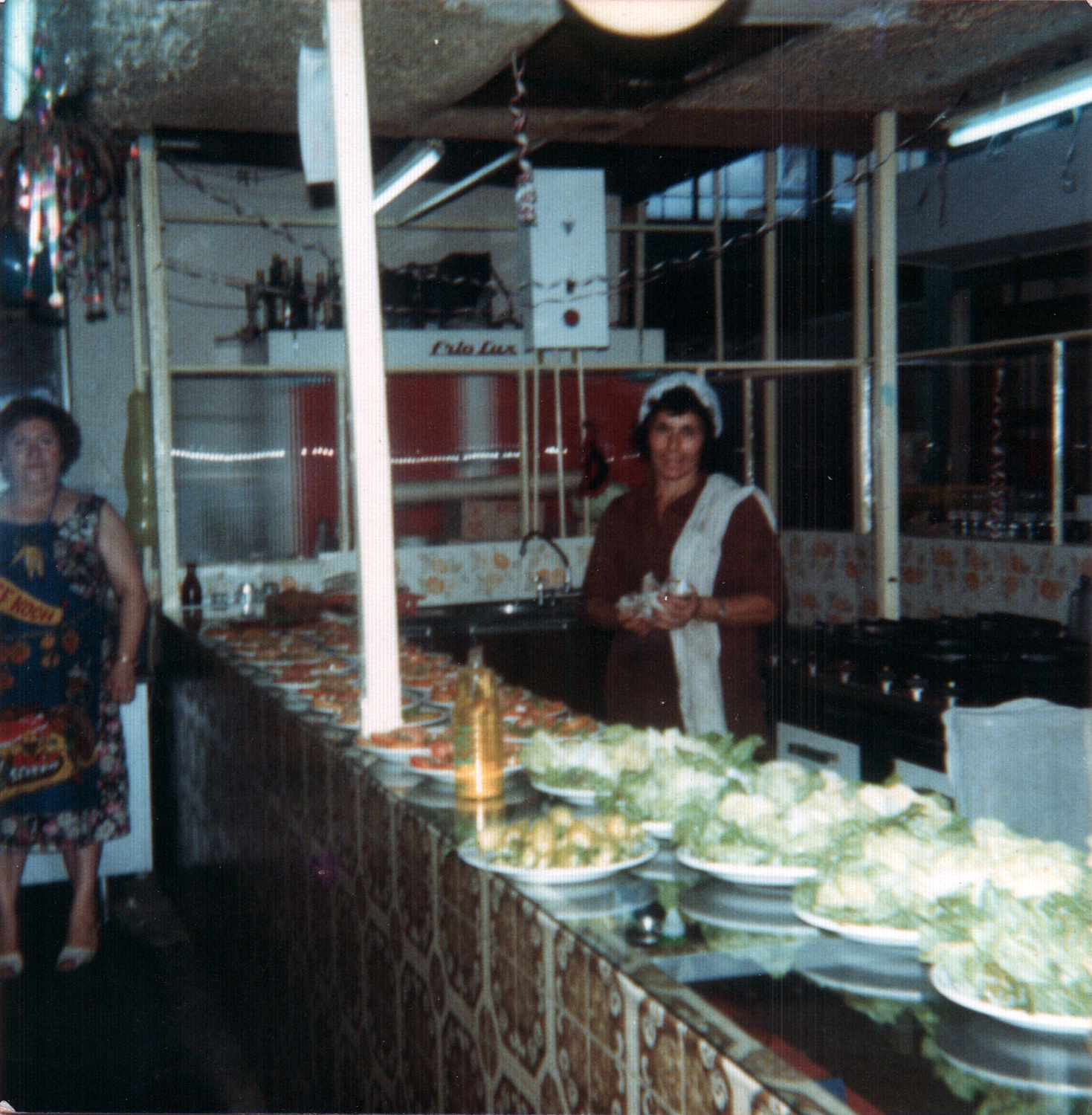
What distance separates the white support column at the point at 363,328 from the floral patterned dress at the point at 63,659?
1.92 meters

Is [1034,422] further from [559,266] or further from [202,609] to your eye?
[202,609]

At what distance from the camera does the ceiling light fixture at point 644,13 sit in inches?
75.7

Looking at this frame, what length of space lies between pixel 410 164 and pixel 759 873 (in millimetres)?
4939

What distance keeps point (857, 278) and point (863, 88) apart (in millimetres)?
1675

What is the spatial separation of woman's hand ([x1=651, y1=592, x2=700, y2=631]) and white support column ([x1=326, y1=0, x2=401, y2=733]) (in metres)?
1.02

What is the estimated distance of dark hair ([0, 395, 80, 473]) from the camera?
149 inches

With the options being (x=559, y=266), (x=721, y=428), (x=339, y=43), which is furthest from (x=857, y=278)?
(x=339, y=43)

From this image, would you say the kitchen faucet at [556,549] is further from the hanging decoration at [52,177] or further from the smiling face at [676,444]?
the hanging decoration at [52,177]

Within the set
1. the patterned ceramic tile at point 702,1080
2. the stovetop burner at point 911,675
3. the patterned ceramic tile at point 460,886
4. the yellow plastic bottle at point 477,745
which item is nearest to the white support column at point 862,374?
the stovetop burner at point 911,675

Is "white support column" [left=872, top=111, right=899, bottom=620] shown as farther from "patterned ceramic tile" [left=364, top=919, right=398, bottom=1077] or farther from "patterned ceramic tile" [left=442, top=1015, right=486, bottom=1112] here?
"patterned ceramic tile" [left=442, top=1015, right=486, bottom=1112]

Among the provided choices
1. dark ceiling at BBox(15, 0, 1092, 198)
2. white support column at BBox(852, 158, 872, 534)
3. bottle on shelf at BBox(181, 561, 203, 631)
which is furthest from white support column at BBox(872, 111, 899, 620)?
bottle on shelf at BBox(181, 561, 203, 631)

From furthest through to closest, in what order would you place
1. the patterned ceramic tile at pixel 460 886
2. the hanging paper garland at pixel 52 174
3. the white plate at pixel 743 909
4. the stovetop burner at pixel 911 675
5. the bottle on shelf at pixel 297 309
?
the bottle on shelf at pixel 297 309 < the hanging paper garland at pixel 52 174 < the stovetop burner at pixel 911 675 < the patterned ceramic tile at pixel 460 886 < the white plate at pixel 743 909

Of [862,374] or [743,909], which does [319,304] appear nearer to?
[862,374]

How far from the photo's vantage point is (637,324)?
7637mm
